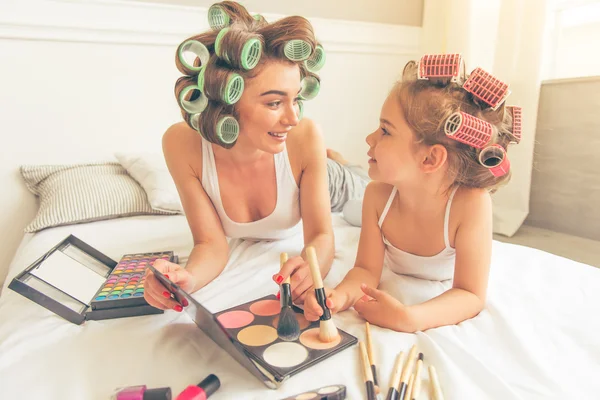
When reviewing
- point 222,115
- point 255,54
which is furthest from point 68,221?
point 255,54

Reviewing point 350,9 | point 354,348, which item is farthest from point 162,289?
point 350,9

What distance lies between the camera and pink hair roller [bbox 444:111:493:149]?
2.32 ft

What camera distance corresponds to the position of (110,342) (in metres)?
0.69

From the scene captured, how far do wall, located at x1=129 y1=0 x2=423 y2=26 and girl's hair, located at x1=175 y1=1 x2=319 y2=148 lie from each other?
0.96m

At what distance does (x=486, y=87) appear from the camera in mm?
752

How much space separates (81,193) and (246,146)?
0.69 meters

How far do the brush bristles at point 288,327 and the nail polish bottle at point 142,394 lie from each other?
0.17 meters

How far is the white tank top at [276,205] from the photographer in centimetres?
99

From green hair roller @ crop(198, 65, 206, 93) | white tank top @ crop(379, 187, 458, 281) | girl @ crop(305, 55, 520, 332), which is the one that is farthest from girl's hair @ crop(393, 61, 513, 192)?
green hair roller @ crop(198, 65, 206, 93)

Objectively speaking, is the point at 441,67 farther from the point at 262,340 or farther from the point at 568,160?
the point at 568,160

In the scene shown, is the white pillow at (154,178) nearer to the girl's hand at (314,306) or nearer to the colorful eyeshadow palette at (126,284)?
the colorful eyeshadow palette at (126,284)

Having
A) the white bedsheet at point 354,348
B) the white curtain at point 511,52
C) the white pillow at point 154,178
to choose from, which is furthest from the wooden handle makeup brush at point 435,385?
the white curtain at point 511,52

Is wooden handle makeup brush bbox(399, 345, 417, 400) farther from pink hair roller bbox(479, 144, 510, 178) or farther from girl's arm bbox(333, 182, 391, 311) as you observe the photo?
pink hair roller bbox(479, 144, 510, 178)

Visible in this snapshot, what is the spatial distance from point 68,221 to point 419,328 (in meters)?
1.05
